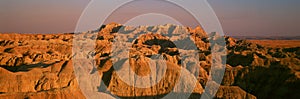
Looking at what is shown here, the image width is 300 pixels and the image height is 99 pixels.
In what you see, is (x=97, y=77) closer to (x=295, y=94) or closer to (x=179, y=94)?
(x=179, y=94)

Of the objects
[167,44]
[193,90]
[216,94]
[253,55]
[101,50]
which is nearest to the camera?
[216,94]

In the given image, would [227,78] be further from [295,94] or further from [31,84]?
[31,84]

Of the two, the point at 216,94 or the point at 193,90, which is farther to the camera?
the point at 193,90

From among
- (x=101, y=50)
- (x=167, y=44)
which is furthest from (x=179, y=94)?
(x=167, y=44)

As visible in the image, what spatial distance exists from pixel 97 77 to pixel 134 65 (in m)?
6.62

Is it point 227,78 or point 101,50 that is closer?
point 227,78

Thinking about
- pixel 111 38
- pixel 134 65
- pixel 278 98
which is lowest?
pixel 278 98

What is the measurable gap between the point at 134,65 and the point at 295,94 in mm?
28663

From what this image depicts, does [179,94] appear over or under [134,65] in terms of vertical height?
under

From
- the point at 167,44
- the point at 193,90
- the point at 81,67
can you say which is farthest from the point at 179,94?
the point at 167,44

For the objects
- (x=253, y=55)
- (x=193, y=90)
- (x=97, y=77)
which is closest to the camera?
(x=193, y=90)

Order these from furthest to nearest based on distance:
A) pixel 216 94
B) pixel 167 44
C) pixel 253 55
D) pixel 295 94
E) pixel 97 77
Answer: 1. pixel 167 44
2. pixel 253 55
3. pixel 295 94
4. pixel 97 77
5. pixel 216 94

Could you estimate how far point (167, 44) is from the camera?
12194 cm

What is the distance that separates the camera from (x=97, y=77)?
49.0m
